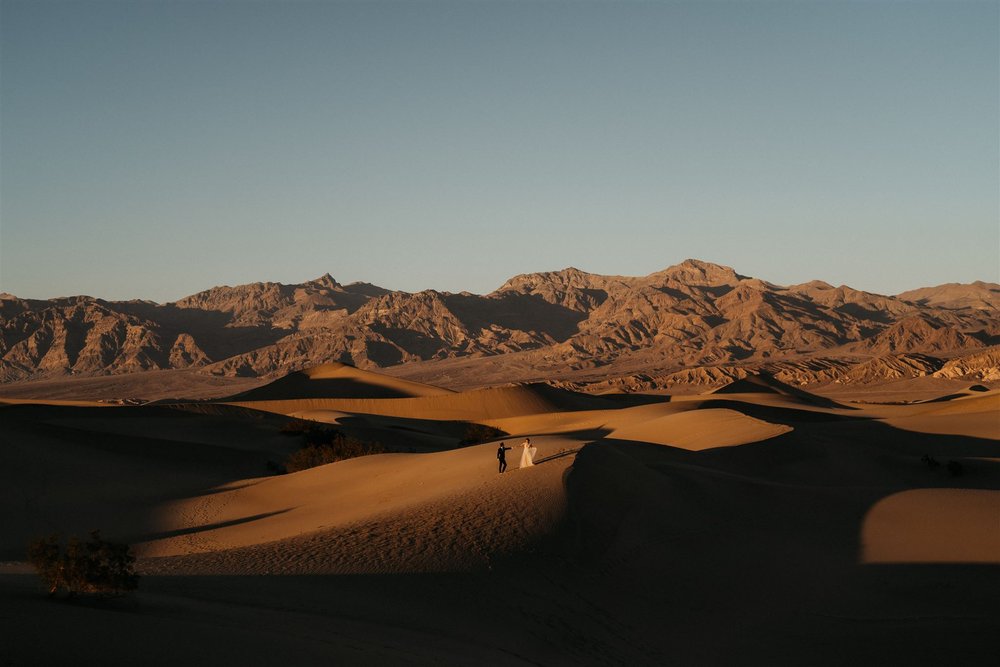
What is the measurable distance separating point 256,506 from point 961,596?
15441 mm

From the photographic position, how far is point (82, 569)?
9133 millimetres

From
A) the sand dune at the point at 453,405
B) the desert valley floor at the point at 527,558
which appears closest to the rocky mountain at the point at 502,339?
the sand dune at the point at 453,405

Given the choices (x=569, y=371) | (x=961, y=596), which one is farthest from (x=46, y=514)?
(x=569, y=371)

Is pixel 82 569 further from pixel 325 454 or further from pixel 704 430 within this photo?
pixel 704 430

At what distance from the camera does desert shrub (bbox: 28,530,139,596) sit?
360 inches

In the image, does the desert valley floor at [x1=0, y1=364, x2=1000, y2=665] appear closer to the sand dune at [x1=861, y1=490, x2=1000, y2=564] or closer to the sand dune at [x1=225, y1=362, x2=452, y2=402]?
the sand dune at [x1=861, y1=490, x2=1000, y2=564]

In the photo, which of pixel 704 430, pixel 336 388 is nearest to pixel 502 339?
pixel 336 388

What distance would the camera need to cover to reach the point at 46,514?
21359 mm

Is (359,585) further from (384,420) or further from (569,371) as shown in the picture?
(569,371)

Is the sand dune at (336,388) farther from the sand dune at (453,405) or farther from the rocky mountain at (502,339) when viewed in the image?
the rocky mountain at (502,339)

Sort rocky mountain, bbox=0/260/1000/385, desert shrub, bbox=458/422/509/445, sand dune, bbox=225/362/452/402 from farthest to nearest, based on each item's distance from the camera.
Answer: rocky mountain, bbox=0/260/1000/385 < sand dune, bbox=225/362/452/402 < desert shrub, bbox=458/422/509/445

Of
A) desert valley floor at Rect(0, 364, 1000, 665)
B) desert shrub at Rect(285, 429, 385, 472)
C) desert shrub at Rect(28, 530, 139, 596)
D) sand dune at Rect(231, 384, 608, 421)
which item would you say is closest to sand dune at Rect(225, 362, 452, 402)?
sand dune at Rect(231, 384, 608, 421)

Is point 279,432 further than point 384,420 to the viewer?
No

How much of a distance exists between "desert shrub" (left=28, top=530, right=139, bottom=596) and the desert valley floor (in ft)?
0.75
